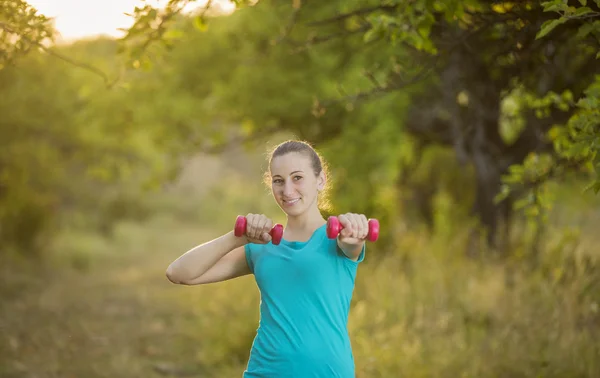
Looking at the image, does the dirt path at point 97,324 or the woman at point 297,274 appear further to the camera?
the dirt path at point 97,324

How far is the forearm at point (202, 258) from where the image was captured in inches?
118

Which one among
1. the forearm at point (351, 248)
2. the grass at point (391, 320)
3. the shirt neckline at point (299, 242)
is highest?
the shirt neckline at point (299, 242)

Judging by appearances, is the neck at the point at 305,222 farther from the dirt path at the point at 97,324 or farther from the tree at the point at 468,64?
the dirt path at the point at 97,324

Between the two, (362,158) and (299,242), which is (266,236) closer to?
(299,242)

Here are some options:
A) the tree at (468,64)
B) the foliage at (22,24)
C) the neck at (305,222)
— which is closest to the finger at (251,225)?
the neck at (305,222)

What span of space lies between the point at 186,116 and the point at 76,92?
392 cm

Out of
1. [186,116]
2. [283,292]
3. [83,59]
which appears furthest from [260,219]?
[83,59]

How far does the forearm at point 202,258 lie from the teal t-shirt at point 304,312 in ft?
0.50

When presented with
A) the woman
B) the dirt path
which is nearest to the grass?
the dirt path

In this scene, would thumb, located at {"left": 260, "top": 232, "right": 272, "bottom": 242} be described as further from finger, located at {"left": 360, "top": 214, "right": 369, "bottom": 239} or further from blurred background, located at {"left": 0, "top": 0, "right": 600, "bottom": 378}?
blurred background, located at {"left": 0, "top": 0, "right": 600, "bottom": 378}

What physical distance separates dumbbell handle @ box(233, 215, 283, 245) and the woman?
0.02 meters

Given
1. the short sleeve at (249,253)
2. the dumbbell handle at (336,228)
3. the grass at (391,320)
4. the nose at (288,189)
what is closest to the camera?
the dumbbell handle at (336,228)

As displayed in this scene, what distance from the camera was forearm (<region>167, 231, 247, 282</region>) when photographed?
9.83ft

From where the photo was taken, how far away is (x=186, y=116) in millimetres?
11477
